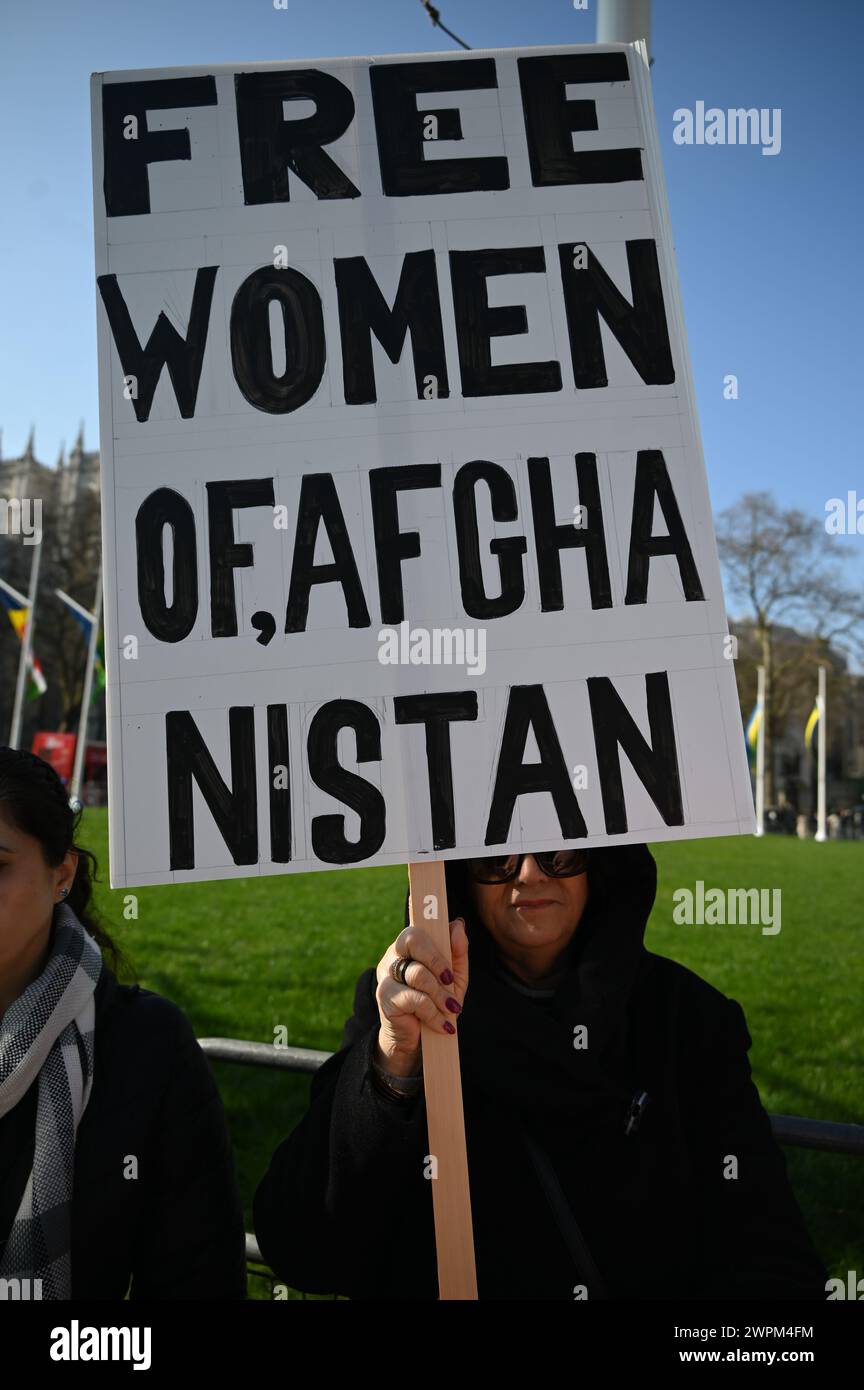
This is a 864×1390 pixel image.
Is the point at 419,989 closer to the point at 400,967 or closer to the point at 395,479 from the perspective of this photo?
the point at 400,967

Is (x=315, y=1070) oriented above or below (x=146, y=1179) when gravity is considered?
above

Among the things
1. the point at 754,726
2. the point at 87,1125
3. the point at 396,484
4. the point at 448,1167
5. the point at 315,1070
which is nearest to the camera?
the point at 448,1167

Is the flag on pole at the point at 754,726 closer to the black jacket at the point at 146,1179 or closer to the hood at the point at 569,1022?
the hood at the point at 569,1022

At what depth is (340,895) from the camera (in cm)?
1351

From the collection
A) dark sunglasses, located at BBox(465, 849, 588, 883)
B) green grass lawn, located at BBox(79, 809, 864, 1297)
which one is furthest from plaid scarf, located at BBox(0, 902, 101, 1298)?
dark sunglasses, located at BBox(465, 849, 588, 883)

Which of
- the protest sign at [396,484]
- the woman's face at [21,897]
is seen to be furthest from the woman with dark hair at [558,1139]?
the woman's face at [21,897]

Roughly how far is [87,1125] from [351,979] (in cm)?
587

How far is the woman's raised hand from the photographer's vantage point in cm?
177

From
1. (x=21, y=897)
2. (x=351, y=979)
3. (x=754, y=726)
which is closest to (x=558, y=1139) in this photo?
(x=21, y=897)

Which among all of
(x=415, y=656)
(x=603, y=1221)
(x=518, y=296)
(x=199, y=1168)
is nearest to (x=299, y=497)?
(x=415, y=656)

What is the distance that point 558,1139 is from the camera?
2098 mm

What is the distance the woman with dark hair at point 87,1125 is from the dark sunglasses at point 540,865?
2.17 feet

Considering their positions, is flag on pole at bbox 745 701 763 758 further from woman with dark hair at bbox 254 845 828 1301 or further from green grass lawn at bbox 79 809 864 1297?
woman with dark hair at bbox 254 845 828 1301
